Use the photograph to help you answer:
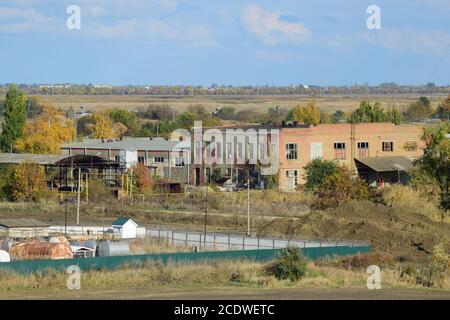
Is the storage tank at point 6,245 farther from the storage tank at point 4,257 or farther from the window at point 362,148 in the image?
the window at point 362,148

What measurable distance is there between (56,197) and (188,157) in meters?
12.9

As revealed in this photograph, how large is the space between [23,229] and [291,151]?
28.8 metres

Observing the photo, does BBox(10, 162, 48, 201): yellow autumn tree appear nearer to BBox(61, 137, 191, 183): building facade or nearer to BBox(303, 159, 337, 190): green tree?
BBox(61, 137, 191, 183): building facade

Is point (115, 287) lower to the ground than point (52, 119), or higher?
lower

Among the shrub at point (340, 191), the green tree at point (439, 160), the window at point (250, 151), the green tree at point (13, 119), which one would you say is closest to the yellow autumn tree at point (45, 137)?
the green tree at point (13, 119)

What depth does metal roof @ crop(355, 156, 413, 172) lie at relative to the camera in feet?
259

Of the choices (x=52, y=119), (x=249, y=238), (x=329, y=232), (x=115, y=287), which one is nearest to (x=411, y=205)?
(x=329, y=232)

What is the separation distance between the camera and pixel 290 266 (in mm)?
36562

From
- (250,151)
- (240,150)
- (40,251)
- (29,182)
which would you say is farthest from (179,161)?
(40,251)

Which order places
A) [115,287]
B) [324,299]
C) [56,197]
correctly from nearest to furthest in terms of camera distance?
[324,299], [115,287], [56,197]

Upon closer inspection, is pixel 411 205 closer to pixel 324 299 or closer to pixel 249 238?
pixel 249 238

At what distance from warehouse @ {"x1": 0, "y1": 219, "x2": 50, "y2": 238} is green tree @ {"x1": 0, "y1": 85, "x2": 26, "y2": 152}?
34.7m

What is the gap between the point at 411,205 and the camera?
207 feet
